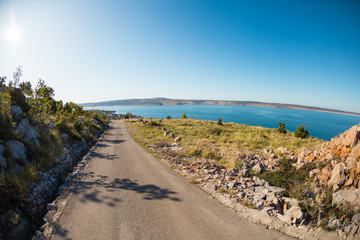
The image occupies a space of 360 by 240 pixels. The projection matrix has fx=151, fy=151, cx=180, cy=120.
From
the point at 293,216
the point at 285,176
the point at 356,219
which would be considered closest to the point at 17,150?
the point at 293,216

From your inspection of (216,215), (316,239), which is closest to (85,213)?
(216,215)

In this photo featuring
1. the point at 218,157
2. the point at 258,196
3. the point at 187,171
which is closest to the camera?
the point at 258,196

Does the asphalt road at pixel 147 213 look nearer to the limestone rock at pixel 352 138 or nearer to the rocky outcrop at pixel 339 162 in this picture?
the rocky outcrop at pixel 339 162

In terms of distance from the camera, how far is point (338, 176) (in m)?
6.72

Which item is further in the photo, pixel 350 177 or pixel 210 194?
pixel 210 194

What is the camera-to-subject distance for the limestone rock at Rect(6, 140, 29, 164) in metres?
7.73

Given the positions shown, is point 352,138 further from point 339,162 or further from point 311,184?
point 311,184

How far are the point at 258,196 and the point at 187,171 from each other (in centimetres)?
469

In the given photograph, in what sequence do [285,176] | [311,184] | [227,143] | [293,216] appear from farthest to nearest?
[227,143], [285,176], [311,184], [293,216]

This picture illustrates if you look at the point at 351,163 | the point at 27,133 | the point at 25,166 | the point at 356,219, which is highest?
the point at 27,133

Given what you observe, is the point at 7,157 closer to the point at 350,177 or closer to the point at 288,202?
the point at 288,202

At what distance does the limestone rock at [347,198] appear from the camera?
17.9 ft

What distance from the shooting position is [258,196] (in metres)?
6.93

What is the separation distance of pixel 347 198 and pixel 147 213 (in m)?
7.61
